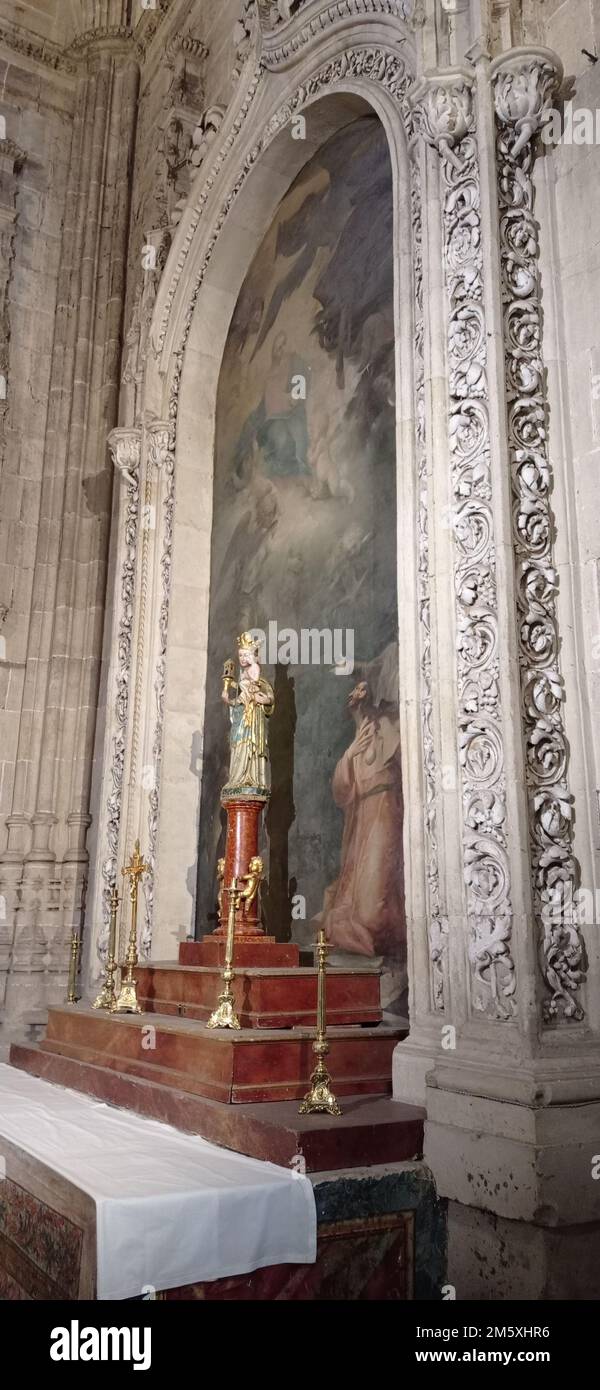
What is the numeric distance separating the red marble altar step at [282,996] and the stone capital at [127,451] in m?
5.86

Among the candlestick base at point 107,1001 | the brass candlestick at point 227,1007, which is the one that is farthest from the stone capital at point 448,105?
the candlestick base at point 107,1001

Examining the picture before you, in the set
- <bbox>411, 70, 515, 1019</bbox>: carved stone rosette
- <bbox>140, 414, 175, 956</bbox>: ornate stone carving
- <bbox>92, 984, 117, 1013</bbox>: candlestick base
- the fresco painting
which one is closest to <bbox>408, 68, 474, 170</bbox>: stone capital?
<bbox>411, 70, 515, 1019</bbox>: carved stone rosette

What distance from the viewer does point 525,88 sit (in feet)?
18.2

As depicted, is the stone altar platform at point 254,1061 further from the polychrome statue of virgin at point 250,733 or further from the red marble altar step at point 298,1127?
the polychrome statue of virgin at point 250,733

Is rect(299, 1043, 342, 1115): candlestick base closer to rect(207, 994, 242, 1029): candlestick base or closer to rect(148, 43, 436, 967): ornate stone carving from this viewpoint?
rect(207, 994, 242, 1029): candlestick base

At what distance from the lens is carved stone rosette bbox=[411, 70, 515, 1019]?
191 inches

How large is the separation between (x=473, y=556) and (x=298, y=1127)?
2.81 metres

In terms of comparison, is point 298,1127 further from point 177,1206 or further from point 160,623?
point 160,623

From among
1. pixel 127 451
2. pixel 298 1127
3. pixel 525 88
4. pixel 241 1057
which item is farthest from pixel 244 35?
pixel 298 1127

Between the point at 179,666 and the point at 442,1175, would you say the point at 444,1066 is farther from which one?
the point at 179,666

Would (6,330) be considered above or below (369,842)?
above

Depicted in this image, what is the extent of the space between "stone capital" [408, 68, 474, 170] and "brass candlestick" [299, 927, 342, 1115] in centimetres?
438

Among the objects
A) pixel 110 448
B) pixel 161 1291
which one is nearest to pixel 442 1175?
pixel 161 1291

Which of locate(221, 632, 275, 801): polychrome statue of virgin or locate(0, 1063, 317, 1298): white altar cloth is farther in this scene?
locate(221, 632, 275, 801): polychrome statue of virgin
